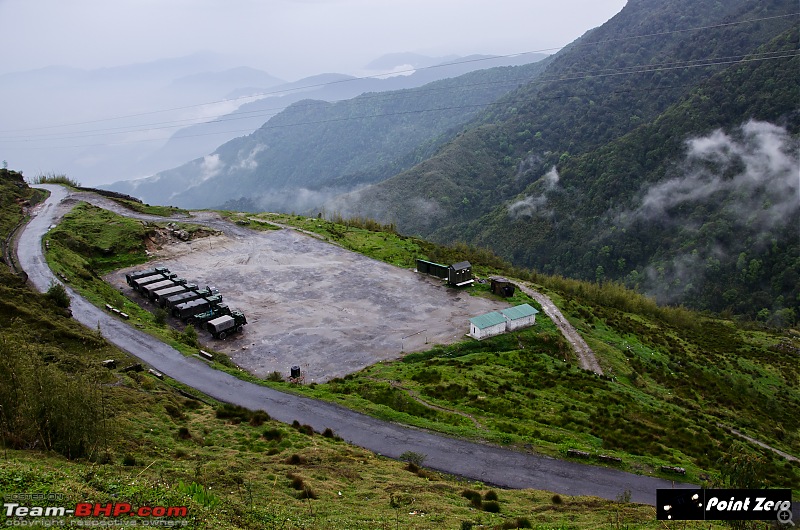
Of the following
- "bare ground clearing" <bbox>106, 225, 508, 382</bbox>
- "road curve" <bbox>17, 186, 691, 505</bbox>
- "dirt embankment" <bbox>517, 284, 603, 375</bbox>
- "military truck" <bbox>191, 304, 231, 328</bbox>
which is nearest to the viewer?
"road curve" <bbox>17, 186, 691, 505</bbox>

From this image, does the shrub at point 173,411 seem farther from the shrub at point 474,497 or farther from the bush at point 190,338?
the shrub at point 474,497

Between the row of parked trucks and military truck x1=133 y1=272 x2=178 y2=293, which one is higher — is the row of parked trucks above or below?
below

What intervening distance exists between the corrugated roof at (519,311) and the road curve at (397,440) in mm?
21163

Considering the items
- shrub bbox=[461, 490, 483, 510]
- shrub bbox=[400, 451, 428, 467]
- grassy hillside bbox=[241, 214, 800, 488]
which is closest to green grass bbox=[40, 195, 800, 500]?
grassy hillside bbox=[241, 214, 800, 488]

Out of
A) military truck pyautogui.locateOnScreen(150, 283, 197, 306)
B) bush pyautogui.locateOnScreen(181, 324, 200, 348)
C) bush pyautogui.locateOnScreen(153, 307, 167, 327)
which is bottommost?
bush pyautogui.locateOnScreen(181, 324, 200, 348)

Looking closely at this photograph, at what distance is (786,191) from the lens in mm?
110875

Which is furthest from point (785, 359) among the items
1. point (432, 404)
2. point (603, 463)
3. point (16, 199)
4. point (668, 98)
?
point (668, 98)

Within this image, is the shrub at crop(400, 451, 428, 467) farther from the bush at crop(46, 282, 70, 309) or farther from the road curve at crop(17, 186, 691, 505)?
the bush at crop(46, 282, 70, 309)

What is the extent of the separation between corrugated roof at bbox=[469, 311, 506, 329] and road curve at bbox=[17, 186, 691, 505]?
17657 millimetres

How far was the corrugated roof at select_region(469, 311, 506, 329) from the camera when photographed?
4428cm

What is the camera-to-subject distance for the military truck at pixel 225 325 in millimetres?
42531

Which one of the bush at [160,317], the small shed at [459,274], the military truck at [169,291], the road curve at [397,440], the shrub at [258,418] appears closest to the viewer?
the road curve at [397,440]

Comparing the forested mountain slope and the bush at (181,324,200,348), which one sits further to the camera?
the forested mountain slope

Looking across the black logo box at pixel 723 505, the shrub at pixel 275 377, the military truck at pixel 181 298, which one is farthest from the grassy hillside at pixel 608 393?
the military truck at pixel 181 298
